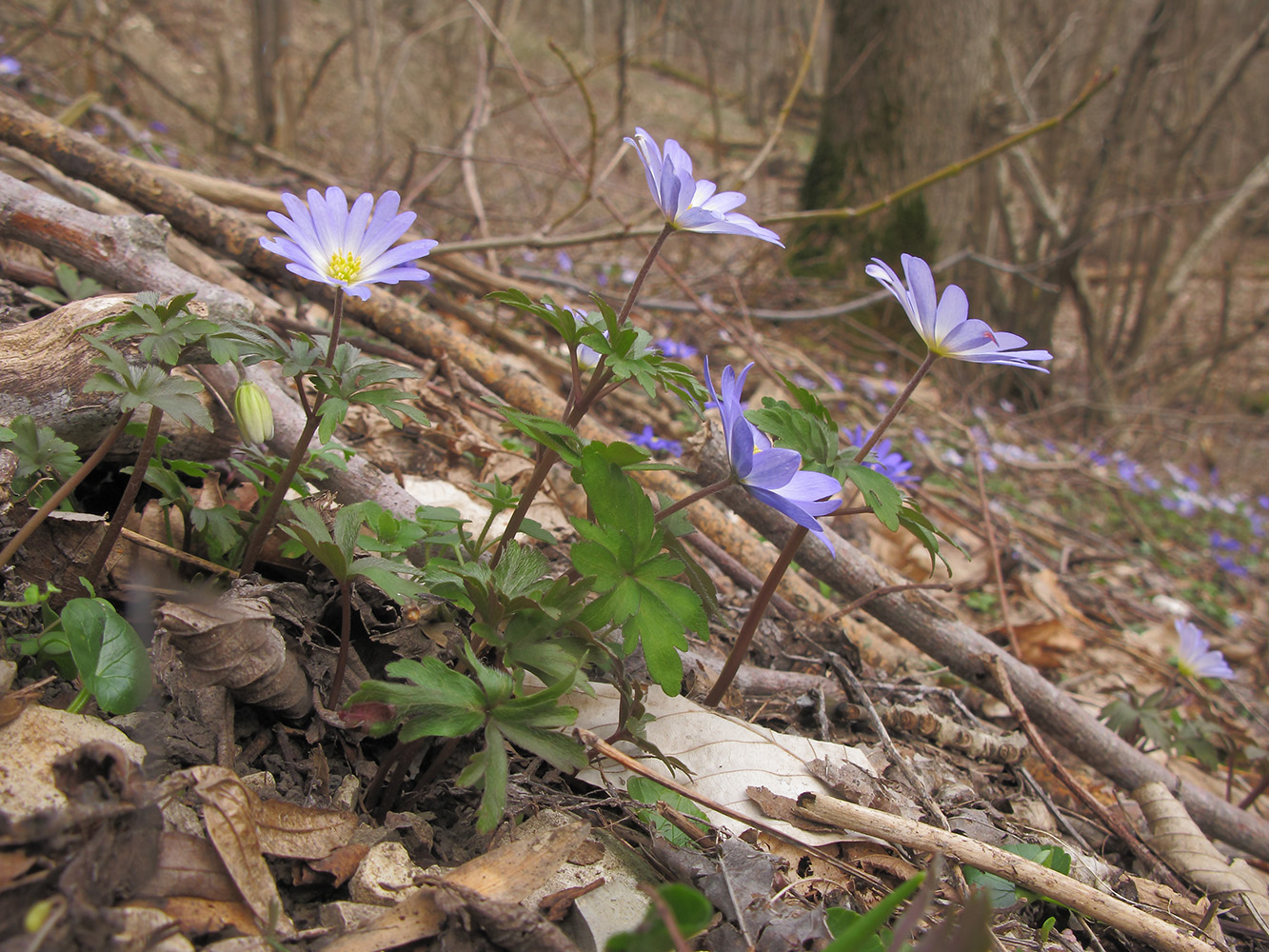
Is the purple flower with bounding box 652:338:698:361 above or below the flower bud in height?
above

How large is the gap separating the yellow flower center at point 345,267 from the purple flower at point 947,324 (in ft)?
3.02

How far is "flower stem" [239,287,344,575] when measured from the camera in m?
1.23

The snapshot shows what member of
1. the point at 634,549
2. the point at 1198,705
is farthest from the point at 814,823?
the point at 1198,705

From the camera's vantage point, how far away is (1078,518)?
20.2 feet

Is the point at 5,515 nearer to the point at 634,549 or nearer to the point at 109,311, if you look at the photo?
the point at 109,311

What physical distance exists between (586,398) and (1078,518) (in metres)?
6.15

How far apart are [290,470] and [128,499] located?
30cm

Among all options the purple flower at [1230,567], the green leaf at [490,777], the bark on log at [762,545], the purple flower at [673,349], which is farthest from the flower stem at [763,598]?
the purple flower at [1230,567]

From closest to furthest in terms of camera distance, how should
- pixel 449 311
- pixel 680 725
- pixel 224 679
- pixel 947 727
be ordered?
pixel 224 679, pixel 680 725, pixel 947 727, pixel 449 311

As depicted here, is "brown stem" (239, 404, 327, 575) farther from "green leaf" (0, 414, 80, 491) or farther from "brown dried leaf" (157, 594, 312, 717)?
"green leaf" (0, 414, 80, 491)

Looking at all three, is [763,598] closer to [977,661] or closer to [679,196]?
[679,196]

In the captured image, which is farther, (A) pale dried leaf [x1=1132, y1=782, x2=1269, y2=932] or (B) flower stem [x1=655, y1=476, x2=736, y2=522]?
(A) pale dried leaf [x1=1132, y1=782, x2=1269, y2=932]

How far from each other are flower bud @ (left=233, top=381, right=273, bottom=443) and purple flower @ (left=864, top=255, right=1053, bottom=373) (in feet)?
3.91

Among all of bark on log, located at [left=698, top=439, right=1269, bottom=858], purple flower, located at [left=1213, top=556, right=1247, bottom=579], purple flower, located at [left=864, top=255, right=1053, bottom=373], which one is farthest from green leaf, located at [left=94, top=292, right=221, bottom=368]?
purple flower, located at [left=1213, top=556, right=1247, bottom=579]
